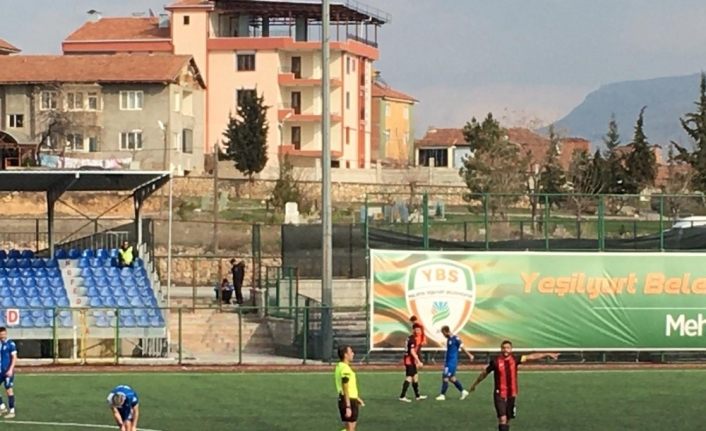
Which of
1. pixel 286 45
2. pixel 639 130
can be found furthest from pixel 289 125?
pixel 639 130

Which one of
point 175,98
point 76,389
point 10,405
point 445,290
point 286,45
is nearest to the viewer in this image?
point 10,405

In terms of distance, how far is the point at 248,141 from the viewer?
286ft

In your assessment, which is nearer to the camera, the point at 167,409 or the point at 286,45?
Answer: the point at 167,409

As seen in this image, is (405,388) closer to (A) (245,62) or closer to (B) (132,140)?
(B) (132,140)

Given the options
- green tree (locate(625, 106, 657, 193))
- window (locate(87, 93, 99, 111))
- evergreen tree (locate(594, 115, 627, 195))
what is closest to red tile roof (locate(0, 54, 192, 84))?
window (locate(87, 93, 99, 111))

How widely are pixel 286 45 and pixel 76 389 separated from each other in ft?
217

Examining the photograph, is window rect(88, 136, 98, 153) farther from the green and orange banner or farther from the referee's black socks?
the referee's black socks

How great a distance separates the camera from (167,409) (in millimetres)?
26984

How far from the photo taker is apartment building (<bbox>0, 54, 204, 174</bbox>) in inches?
3415

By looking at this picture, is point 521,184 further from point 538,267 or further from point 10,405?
point 10,405

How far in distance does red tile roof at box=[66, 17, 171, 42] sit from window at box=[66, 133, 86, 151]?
1383 cm

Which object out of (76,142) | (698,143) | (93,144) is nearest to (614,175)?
(698,143)

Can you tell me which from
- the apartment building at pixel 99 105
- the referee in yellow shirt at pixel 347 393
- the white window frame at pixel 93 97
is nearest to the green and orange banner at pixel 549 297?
the referee in yellow shirt at pixel 347 393

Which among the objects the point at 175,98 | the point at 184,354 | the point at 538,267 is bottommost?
the point at 184,354
